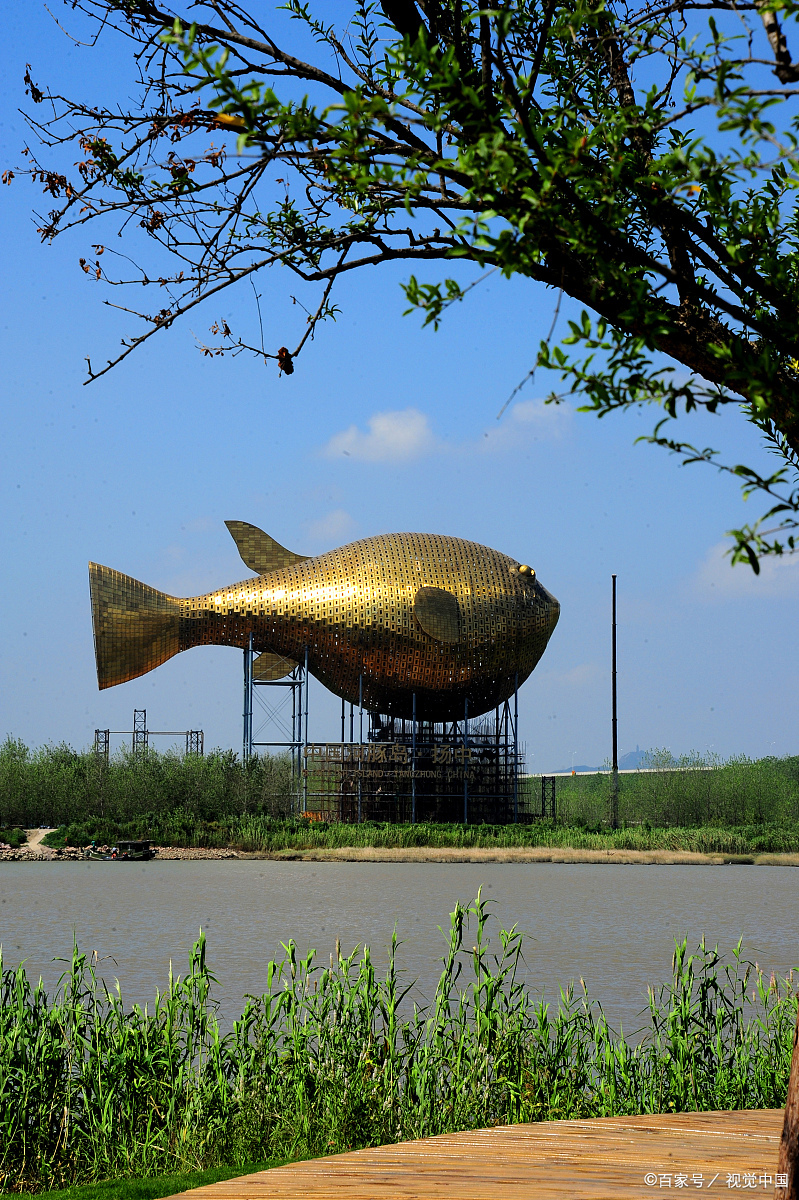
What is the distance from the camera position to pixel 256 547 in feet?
105

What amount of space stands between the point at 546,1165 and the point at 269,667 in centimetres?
2826

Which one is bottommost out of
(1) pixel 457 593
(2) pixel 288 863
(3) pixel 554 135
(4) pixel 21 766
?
(2) pixel 288 863

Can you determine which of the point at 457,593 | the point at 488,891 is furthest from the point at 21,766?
the point at 488,891

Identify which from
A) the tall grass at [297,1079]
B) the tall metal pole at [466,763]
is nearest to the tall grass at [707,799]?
the tall metal pole at [466,763]

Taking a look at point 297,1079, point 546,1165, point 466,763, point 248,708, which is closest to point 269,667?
point 248,708

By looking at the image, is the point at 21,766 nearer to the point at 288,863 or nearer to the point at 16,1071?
the point at 288,863

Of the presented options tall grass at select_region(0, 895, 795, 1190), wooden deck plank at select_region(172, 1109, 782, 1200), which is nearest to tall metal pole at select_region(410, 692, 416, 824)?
tall grass at select_region(0, 895, 795, 1190)

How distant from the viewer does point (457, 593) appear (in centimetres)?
3162

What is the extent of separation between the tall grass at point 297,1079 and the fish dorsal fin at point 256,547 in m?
26.4

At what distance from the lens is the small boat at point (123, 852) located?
86.4ft

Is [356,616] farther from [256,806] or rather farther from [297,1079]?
[297,1079]

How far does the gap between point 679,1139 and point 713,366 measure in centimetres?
233

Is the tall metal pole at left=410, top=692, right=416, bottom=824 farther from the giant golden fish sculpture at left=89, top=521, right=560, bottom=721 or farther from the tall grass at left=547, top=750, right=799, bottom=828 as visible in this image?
the tall grass at left=547, top=750, right=799, bottom=828

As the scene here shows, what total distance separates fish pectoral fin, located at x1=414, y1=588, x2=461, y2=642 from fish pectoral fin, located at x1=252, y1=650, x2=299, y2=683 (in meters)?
4.01
